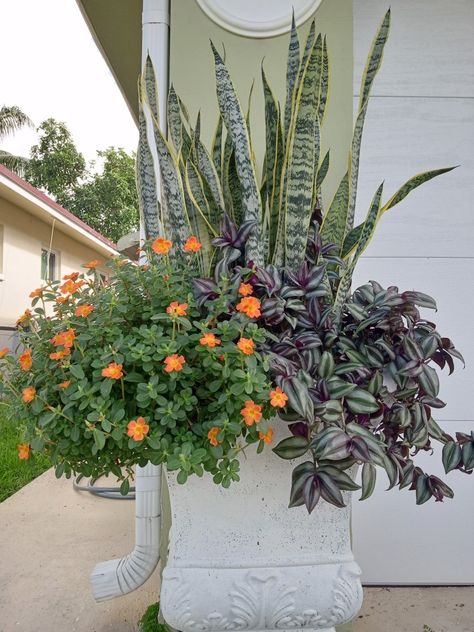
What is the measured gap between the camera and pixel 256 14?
181 centimetres

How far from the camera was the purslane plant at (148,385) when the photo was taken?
3.15 ft

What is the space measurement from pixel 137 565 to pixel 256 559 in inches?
24.1

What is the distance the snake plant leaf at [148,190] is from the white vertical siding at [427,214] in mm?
896

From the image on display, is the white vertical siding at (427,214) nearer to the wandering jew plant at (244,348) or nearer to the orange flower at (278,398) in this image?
the wandering jew plant at (244,348)

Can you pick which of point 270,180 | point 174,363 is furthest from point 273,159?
point 174,363

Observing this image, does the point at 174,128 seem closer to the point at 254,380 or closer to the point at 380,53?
the point at 380,53

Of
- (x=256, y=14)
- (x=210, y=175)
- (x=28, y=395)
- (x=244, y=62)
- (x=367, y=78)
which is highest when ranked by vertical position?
(x=256, y=14)

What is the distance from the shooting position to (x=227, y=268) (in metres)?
1.16

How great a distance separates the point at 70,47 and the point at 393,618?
2475cm

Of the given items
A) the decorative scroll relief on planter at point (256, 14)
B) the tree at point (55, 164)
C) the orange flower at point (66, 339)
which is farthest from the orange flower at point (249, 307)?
the tree at point (55, 164)

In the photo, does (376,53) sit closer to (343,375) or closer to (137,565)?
(343,375)

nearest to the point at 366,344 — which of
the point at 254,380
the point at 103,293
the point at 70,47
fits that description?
the point at 254,380

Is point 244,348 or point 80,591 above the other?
point 244,348

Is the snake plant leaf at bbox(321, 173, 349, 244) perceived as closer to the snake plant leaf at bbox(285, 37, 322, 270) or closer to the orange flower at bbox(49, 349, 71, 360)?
the snake plant leaf at bbox(285, 37, 322, 270)
